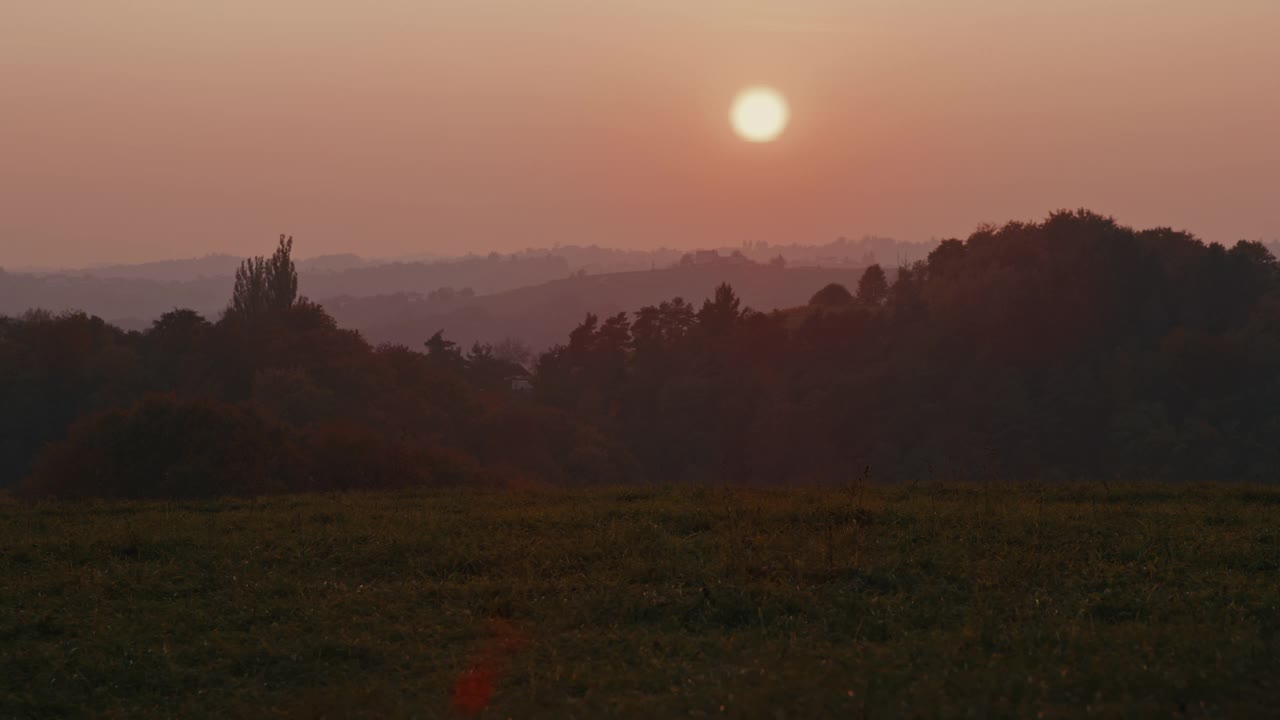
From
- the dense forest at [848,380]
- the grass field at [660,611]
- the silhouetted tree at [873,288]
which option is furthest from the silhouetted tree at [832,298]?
the grass field at [660,611]

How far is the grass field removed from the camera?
8367 mm

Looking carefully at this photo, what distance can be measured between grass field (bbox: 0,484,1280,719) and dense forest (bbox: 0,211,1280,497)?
42958 millimetres

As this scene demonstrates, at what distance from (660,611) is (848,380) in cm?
6211

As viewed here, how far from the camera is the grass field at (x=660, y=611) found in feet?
27.5

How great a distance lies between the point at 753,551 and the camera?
511 inches

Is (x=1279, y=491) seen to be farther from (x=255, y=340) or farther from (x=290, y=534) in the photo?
(x=255, y=340)

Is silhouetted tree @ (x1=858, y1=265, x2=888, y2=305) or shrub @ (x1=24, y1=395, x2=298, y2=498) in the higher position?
silhouetted tree @ (x1=858, y1=265, x2=888, y2=305)

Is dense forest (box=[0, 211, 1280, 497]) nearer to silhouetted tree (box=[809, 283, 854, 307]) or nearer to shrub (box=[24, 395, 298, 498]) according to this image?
silhouetted tree (box=[809, 283, 854, 307])

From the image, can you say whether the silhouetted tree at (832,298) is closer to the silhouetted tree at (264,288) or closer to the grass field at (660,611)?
the silhouetted tree at (264,288)

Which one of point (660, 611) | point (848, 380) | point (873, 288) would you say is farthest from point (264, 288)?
point (660, 611)

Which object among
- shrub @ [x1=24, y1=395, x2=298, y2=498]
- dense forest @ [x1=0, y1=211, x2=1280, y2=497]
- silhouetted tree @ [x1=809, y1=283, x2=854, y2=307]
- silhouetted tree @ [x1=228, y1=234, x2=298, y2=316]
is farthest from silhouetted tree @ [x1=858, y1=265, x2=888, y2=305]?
shrub @ [x1=24, y1=395, x2=298, y2=498]

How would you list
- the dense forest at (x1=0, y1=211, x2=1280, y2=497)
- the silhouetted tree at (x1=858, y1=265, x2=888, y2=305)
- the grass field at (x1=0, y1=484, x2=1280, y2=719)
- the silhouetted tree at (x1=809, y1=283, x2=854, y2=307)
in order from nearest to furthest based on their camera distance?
the grass field at (x1=0, y1=484, x2=1280, y2=719)
the dense forest at (x1=0, y1=211, x2=1280, y2=497)
the silhouetted tree at (x1=858, y1=265, x2=888, y2=305)
the silhouetted tree at (x1=809, y1=283, x2=854, y2=307)

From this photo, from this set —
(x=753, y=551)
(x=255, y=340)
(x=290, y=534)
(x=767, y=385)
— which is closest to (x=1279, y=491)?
(x=753, y=551)

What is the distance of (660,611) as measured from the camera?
35.9ft
